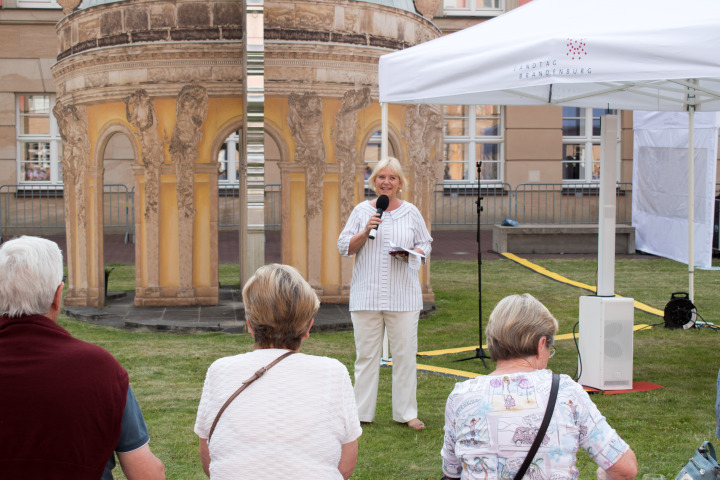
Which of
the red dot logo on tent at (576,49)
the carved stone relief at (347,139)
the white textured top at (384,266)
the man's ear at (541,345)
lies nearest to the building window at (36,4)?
the carved stone relief at (347,139)

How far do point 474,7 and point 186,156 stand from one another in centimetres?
1534

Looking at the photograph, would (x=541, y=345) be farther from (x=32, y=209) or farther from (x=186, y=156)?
(x=32, y=209)

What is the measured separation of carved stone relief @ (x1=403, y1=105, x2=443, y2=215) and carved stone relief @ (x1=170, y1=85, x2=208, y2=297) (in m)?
2.64

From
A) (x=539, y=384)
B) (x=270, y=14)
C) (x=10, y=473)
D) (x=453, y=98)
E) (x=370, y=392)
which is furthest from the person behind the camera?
(x=270, y=14)

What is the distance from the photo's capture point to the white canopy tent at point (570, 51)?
5.49 m

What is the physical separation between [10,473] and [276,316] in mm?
947

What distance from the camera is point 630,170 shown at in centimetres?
2448

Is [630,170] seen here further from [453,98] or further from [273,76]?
[453,98]

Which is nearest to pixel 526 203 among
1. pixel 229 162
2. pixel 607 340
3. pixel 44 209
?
pixel 229 162

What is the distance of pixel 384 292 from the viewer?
5.88 meters

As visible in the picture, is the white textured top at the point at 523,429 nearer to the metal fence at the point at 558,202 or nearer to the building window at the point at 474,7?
the metal fence at the point at 558,202

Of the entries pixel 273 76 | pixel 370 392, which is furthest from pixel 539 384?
pixel 273 76

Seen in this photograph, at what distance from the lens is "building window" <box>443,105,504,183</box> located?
24500 mm

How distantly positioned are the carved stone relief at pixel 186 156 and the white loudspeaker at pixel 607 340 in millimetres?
5754
